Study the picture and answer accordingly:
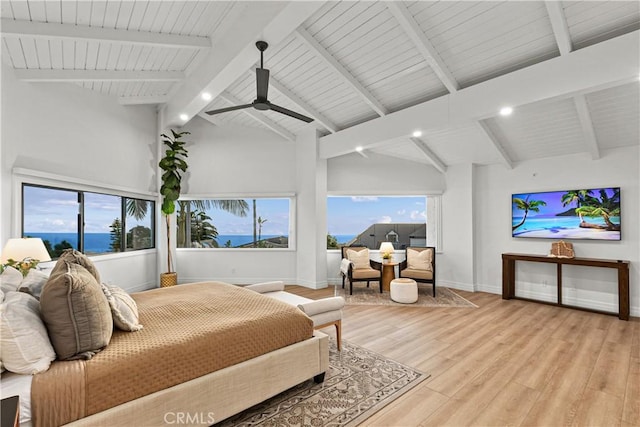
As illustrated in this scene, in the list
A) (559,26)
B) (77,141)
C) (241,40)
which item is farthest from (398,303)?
(77,141)

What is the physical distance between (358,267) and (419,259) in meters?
1.11

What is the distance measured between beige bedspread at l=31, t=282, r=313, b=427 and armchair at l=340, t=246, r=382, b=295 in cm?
287

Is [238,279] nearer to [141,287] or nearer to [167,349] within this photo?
[141,287]

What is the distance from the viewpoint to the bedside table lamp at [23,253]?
8.78 feet

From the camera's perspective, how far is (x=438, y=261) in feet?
20.3

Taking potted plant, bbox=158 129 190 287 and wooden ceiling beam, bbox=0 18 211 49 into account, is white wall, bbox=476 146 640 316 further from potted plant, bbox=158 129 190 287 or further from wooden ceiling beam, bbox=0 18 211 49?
wooden ceiling beam, bbox=0 18 211 49

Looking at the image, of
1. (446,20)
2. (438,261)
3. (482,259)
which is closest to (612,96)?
(446,20)

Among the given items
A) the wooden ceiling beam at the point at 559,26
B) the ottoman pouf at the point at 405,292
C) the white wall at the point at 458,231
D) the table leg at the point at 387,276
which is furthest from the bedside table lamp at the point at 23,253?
the white wall at the point at 458,231

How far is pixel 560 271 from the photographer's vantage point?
4582mm

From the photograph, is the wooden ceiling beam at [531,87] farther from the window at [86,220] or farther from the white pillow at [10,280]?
the window at [86,220]

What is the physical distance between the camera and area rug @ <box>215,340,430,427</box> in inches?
81.0

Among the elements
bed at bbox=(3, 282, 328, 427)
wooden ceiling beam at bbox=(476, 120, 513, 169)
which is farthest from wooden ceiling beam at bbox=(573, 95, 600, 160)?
bed at bbox=(3, 282, 328, 427)

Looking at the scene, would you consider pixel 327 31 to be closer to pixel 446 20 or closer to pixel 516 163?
pixel 446 20

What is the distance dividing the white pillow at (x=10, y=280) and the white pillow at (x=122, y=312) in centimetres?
46
